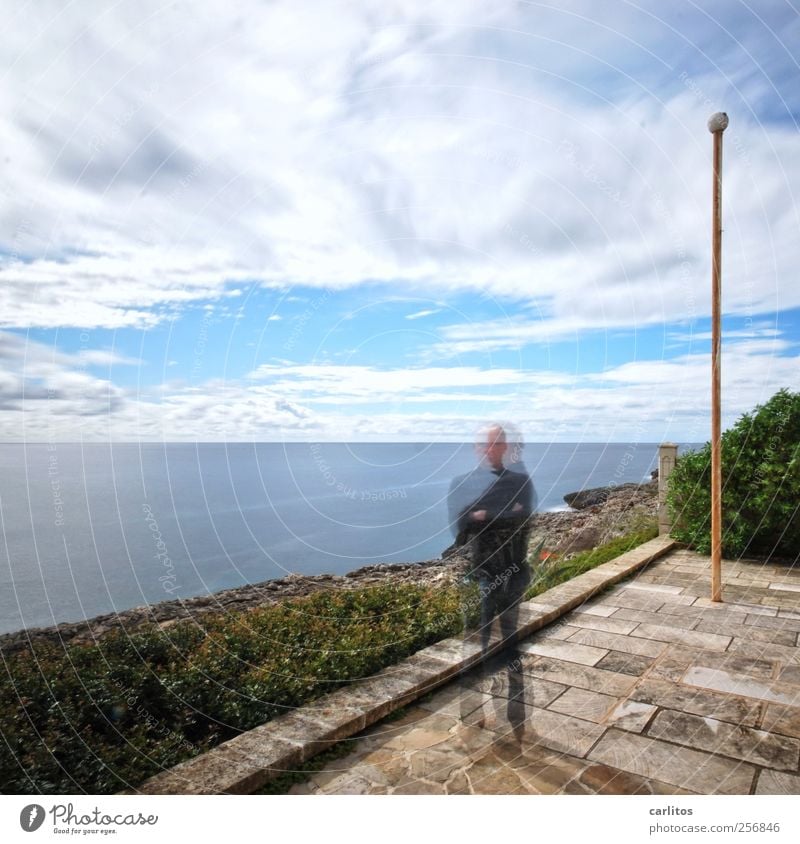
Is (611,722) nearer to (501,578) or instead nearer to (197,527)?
(501,578)

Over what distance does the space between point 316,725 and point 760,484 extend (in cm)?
559

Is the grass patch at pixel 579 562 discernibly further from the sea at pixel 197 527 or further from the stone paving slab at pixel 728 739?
the stone paving slab at pixel 728 739

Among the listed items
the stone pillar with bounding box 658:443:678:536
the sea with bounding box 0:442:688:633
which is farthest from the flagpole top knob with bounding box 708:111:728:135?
the stone pillar with bounding box 658:443:678:536

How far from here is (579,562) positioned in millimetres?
6723

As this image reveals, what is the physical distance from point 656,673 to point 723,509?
3784mm

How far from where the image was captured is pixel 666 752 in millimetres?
2502

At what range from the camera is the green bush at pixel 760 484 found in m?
6.10

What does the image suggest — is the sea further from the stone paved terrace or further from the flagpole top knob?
the flagpole top knob

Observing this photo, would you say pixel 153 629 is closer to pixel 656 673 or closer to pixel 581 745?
pixel 581 745

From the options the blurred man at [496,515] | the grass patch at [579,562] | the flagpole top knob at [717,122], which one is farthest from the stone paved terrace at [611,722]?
the flagpole top knob at [717,122]

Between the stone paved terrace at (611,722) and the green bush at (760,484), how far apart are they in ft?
6.85

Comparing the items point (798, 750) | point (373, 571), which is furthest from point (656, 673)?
point (373, 571)

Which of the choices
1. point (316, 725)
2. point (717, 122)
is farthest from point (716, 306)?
point (316, 725)

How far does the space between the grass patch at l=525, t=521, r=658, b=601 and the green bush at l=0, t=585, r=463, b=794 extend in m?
2.12
